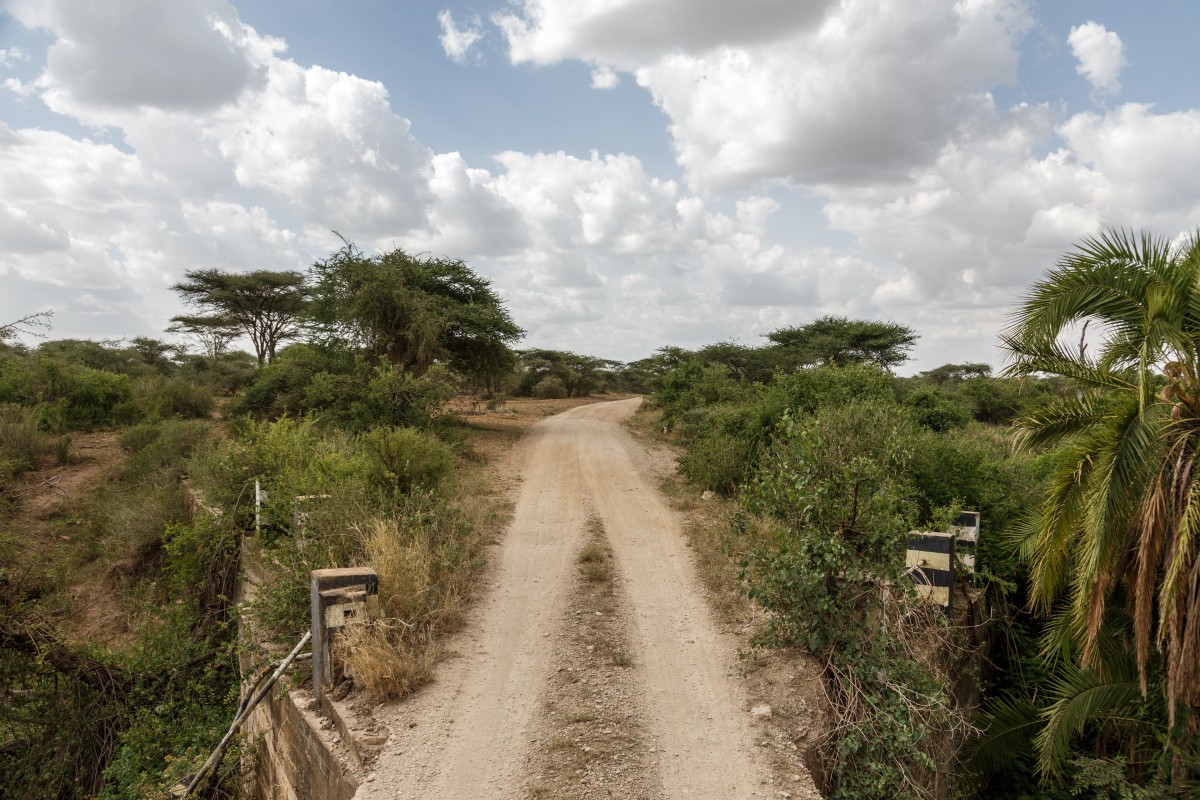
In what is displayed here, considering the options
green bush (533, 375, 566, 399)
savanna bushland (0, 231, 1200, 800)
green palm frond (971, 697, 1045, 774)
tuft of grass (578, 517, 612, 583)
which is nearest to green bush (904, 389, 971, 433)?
savanna bushland (0, 231, 1200, 800)

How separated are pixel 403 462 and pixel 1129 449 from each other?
8.47 meters

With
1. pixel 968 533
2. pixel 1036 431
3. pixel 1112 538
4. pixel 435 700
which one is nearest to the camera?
pixel 1112 538

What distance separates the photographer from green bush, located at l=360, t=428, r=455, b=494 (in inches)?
377

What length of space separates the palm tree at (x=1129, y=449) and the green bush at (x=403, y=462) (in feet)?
24.2

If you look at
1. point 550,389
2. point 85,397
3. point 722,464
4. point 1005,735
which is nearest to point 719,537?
point 722,464

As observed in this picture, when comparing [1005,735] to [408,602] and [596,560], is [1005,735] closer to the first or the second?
[596,560]

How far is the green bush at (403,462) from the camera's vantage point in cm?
957

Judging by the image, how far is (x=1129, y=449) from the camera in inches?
189

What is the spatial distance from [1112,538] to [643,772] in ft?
12.2

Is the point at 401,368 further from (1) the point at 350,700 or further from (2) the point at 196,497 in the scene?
(1) the point at 350,700

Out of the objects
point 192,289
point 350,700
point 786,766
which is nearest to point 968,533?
point 786,766

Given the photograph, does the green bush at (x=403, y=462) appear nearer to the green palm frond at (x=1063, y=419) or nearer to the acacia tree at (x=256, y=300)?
the green palm frond at (x=1063, y=419)

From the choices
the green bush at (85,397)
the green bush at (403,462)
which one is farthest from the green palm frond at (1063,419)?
the green bush at (85,397)

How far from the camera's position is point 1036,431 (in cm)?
600
